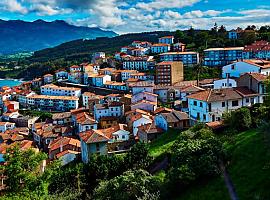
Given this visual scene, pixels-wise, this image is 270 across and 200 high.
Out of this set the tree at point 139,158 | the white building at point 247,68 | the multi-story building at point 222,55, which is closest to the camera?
the tree at point 139,158

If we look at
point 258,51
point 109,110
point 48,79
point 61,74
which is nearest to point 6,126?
point 109,110

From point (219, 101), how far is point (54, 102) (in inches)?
1742

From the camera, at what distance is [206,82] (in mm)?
52844

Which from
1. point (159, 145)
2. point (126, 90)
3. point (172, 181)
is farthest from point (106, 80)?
point (172, 181)

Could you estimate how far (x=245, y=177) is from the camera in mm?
15172

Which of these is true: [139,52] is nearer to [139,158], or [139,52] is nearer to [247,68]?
[247,68]

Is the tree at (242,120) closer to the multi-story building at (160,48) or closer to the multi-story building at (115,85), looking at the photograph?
the multi-story building at (115,85)

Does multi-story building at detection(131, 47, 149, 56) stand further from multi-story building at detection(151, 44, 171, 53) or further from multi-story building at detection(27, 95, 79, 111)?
multi-story building at detection(27, 95, 79, 111)

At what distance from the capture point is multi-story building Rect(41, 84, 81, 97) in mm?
69625

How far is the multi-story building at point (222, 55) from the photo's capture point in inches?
2552

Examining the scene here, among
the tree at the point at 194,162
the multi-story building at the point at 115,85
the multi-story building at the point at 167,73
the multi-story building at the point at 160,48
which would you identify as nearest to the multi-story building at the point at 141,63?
the multi-story building at the point at 160,48

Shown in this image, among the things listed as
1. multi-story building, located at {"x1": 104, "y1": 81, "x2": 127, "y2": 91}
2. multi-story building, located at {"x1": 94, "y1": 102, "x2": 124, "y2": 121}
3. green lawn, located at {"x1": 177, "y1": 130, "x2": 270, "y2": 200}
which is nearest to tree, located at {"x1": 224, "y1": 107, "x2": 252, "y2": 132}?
green lawn, located at {"x1": 177, "y1": 130, "x2": 270, "y2": 200}

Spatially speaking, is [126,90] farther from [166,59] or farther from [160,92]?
[166,59]

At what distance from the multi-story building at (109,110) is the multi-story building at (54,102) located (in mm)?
17500
